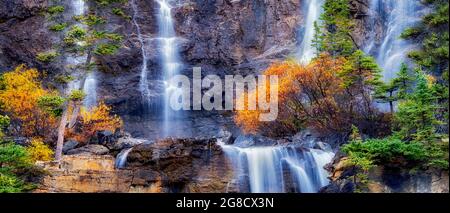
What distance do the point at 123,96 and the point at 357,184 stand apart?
20256mm

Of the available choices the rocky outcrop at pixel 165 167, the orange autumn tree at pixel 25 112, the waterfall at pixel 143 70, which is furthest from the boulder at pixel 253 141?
the orange autumn tree at pixel 25 112

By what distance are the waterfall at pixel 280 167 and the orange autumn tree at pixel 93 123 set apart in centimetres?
798

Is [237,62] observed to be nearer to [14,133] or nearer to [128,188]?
[14,133]

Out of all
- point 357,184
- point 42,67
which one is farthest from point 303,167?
point 42,67

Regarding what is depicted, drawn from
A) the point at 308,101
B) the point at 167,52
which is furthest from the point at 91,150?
the point at 167,52

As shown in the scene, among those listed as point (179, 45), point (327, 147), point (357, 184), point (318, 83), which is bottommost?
point (357, 184)

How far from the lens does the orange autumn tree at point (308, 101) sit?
2177 centimetres

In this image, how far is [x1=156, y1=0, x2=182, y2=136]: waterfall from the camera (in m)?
31.0

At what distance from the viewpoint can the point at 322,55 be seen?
24.6 m

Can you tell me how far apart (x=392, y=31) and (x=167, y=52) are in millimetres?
12620

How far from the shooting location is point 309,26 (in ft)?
107

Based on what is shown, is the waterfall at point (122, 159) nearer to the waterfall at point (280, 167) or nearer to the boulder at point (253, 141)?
the waterfall at point (280, 167)

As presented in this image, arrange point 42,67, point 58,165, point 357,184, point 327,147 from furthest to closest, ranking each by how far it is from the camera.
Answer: point 42,67 < point 327,147 < point 58,165 < point 357,184

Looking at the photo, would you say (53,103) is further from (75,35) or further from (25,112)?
(25,112)
